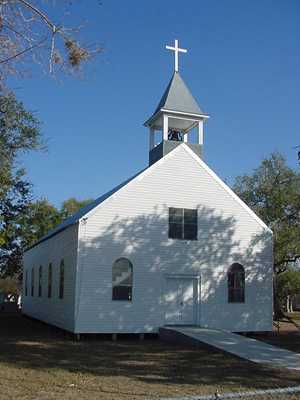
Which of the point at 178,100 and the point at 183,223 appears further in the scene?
the point at 178,100

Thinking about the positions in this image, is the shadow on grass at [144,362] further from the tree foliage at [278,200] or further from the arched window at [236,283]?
the tree foliage at [278,200]

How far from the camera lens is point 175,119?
2728 centimetres

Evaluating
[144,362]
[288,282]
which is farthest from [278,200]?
[144,362]

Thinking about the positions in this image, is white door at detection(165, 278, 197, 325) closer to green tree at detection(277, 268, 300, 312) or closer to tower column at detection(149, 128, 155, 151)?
tower column at detection(149, 128, 155, 151)

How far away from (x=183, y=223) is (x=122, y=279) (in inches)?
142

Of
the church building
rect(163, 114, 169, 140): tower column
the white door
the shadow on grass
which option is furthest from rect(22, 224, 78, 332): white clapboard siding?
rect(163, 114, 169, 140): tower column

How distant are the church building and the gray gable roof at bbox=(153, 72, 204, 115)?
0.08 metres

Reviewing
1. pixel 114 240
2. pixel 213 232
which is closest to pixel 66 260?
pixel 114 240

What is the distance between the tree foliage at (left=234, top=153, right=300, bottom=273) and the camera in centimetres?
3525

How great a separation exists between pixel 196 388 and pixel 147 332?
1132 cm

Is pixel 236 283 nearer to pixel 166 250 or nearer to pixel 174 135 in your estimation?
pixel 166 250

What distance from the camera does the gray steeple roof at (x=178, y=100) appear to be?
88.0 feet

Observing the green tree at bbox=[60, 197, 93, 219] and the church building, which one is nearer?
the church building

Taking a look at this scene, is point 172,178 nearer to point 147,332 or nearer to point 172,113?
point 172,113
